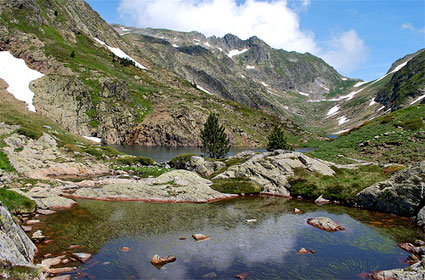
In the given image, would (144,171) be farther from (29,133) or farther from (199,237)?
(199,237)

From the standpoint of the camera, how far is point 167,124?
427 ft

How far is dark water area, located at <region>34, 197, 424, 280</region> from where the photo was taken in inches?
594

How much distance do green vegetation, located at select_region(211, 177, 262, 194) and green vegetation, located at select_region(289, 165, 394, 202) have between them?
5.18 m

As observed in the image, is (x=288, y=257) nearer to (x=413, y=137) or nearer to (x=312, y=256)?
(x=312, y=256)

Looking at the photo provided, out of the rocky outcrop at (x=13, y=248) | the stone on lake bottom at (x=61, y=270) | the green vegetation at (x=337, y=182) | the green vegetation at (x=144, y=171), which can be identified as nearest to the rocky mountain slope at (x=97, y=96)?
the green vegetation at (x=144, y=171)

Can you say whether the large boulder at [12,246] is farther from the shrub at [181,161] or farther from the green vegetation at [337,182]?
the shrub at [181,161]

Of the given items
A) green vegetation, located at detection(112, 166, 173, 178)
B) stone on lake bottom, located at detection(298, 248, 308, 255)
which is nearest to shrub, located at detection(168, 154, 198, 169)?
green vegetation, located at detection(112, 166, 173, 178)

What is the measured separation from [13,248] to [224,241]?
497 inches

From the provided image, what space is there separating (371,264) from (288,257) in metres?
4.94

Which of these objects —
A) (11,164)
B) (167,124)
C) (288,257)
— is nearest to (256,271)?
(288,257)

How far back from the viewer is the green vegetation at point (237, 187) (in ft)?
121

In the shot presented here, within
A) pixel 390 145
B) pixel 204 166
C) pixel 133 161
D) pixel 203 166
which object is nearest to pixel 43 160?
pixel 133 161

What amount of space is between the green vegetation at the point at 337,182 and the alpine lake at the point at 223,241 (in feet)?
13.4

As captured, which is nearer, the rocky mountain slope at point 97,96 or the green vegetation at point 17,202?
the green vegetation at point 17,202
